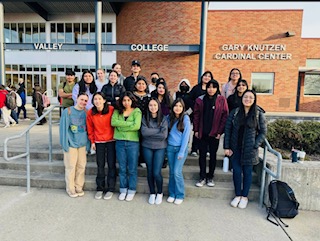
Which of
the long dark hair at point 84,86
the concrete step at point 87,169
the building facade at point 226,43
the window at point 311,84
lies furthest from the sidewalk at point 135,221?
the window at point 311,84

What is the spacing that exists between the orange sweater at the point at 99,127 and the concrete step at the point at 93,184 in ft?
2.90

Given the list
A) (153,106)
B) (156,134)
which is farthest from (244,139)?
(153,106)

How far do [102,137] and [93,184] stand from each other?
95 centimetres

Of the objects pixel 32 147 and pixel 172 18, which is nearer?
pixel 32 147

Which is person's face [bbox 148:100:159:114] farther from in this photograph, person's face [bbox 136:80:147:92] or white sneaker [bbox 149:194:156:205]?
white sneaker [bbox 149:194:156:205]

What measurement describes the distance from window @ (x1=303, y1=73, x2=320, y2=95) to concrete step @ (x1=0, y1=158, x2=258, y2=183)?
16982mm

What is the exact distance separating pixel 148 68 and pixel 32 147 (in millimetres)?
10913

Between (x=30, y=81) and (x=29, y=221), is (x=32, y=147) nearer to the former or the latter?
(x=29, y=221)

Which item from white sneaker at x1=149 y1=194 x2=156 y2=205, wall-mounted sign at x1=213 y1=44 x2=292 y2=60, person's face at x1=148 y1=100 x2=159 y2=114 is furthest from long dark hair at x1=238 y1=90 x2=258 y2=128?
wall-mounted sign at x1=213 y1=44 x2=292 y2=60

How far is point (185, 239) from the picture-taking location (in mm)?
2754

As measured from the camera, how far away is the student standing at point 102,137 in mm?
3588

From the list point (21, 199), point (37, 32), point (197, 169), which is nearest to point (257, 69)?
point (197, 169)

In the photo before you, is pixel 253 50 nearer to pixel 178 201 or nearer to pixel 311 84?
pixel 311 84

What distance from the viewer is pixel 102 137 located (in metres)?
3.62
